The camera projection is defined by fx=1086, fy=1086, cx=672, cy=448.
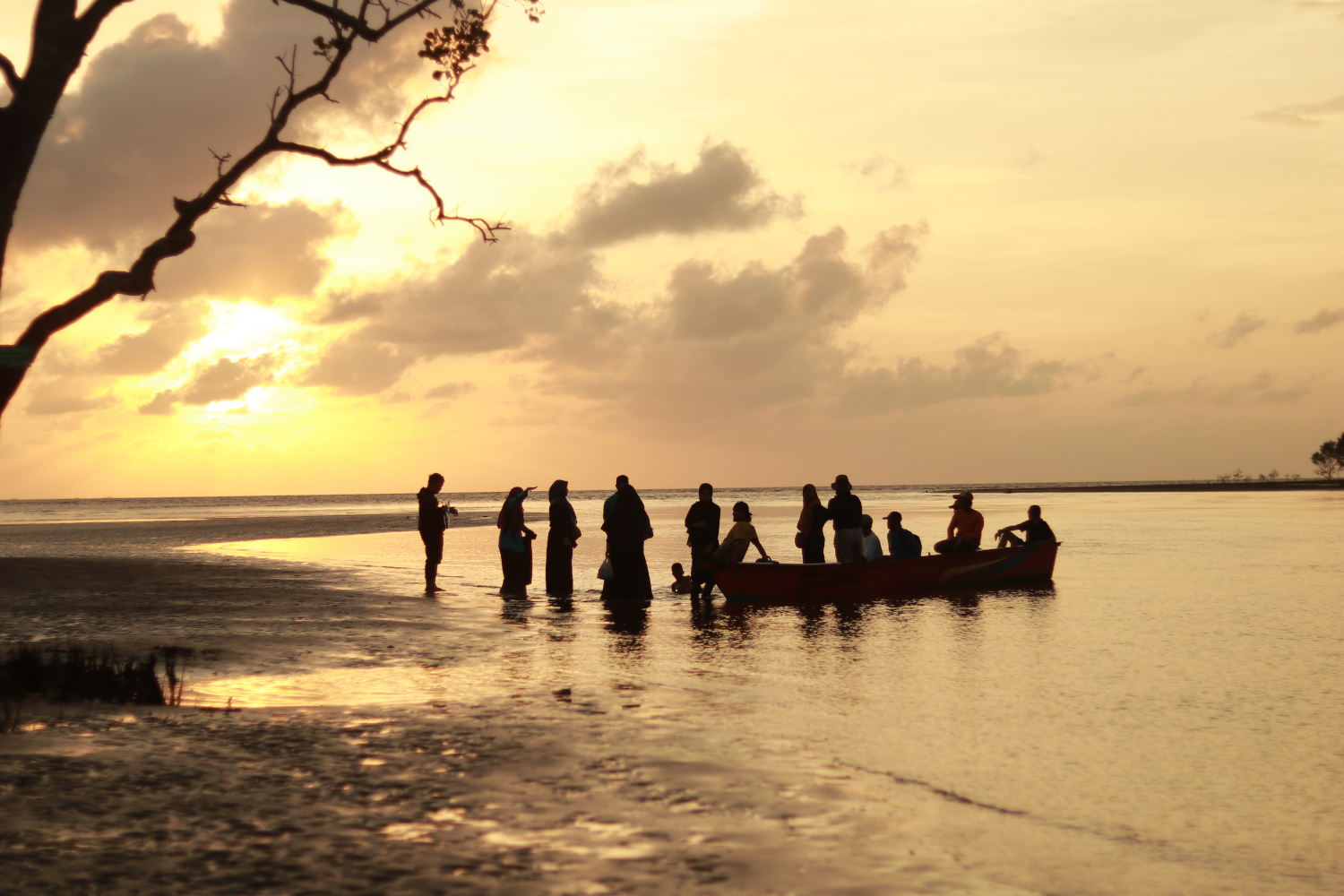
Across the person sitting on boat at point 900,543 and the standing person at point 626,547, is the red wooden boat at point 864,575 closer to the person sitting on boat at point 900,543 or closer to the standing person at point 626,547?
the person sitting on boat at point 900,543

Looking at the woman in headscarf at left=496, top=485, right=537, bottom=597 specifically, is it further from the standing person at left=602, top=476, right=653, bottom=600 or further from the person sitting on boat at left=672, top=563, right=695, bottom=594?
the person sitting on boat at left=672, top=563, right=695, bottom=594

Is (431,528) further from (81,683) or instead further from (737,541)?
(81,683)

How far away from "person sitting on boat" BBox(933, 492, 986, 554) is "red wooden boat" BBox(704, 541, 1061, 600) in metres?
0.47

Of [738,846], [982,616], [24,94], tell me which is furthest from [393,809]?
[982,616]

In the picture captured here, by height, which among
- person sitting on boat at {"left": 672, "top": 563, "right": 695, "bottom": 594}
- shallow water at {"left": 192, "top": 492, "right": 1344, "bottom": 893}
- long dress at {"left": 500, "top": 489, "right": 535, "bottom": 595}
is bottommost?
shallow water at {"left": 192, "top": 492, "right": 1344, "bottom": 893}

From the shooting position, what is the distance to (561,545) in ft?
66.9

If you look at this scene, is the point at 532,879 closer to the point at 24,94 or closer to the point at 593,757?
the point at 593,757

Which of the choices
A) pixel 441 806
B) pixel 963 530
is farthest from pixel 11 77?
pixel 963 530

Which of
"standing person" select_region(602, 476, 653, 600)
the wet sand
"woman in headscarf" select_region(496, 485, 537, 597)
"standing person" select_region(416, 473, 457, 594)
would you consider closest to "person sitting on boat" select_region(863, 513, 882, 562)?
"standing person" select_region(602, 476, 653, 600)

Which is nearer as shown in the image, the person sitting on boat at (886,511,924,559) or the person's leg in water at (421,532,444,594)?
the person's leg in water at (421,532,444,594)

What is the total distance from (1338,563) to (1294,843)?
79.3ft

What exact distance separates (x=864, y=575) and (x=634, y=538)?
4.46m

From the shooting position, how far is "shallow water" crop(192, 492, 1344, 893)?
20.0 ft

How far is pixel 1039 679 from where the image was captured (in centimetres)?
1137
